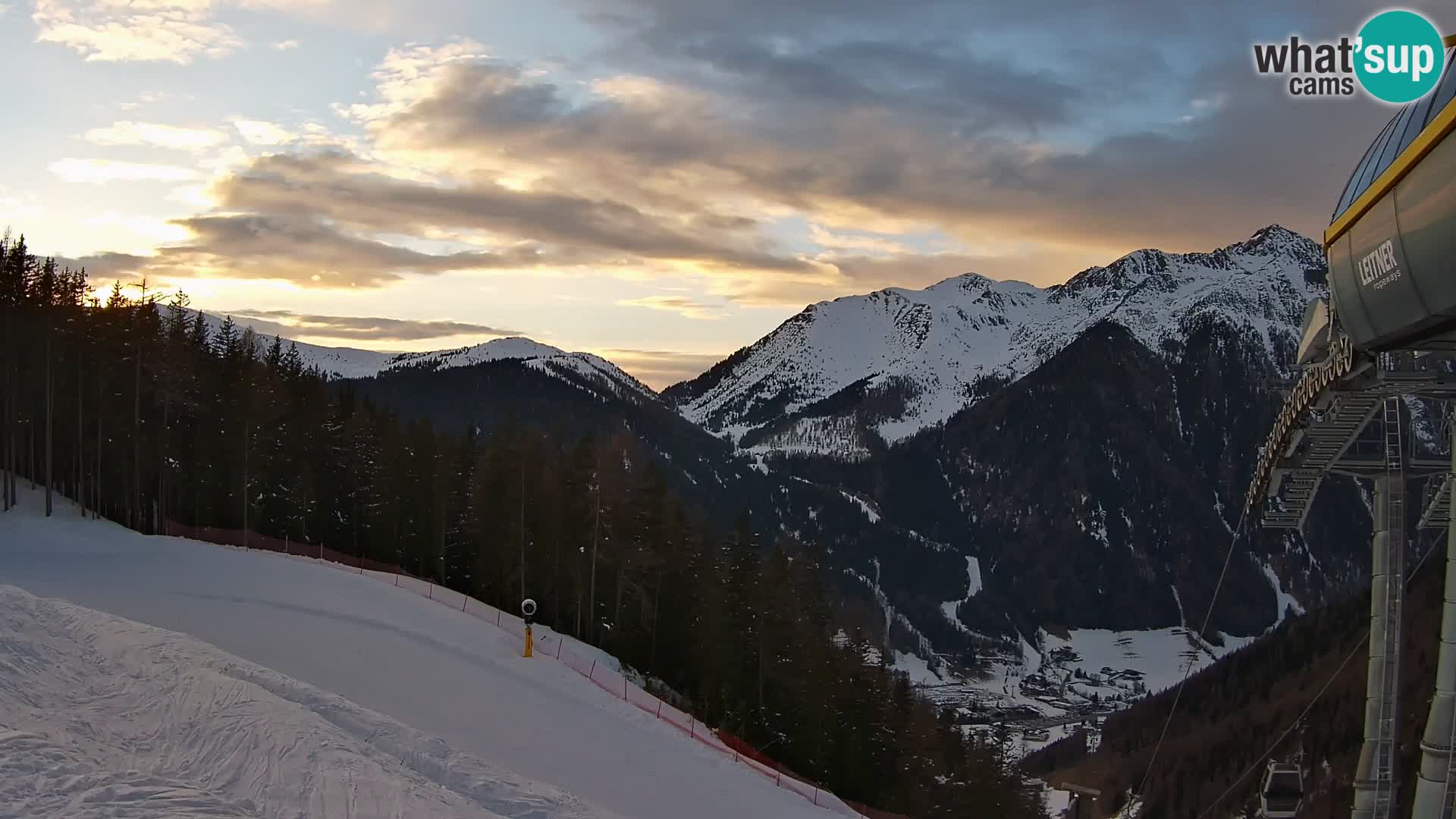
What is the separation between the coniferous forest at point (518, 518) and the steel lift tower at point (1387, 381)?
1220 inches

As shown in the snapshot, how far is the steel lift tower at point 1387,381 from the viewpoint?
27.5 ft

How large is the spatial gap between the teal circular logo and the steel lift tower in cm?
54

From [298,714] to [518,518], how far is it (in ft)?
114

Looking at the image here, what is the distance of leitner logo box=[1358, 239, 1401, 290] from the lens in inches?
356

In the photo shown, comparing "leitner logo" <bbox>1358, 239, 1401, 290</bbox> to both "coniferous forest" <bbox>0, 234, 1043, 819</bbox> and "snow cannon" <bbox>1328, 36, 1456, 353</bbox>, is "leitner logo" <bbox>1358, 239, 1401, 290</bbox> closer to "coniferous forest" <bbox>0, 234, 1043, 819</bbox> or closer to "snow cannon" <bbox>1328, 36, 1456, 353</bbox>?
"snow cannon" <bbox>1328, 36, 1456, 353</bbox>

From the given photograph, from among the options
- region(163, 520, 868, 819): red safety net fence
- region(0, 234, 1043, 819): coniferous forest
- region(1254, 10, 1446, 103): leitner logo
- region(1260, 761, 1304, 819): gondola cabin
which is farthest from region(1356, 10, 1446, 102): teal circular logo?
region(0, 234, 1043, 819): coniferous forest

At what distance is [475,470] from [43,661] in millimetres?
37154

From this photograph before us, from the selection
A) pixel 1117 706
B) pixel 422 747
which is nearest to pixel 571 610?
pixel 422 747

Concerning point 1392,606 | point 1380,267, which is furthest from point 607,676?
point 1380,267

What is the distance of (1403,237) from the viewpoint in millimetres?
8672

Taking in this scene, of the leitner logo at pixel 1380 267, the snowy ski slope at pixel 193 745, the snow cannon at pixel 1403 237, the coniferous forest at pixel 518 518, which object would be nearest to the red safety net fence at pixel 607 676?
the coniferous forest at pixel 518 518

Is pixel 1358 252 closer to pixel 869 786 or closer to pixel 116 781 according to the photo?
pixel 116 781

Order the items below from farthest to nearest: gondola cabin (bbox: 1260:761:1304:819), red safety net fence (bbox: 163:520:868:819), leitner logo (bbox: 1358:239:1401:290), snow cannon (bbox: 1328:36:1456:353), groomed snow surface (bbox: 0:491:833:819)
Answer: red safety net fence (bbox: 163:520:868:819) < groomed snow surface (bbox: 0:491:833:819) < gondola cabin (bbox: 1260:761:1304:819) < leitner logo (bbox: 1358:239:1401:290) < snow cannon (bbox: 1328:36:1456:353)

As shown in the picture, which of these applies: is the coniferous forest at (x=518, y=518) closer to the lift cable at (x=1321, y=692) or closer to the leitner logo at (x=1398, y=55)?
the lift cable at (x=1321, y=692)
